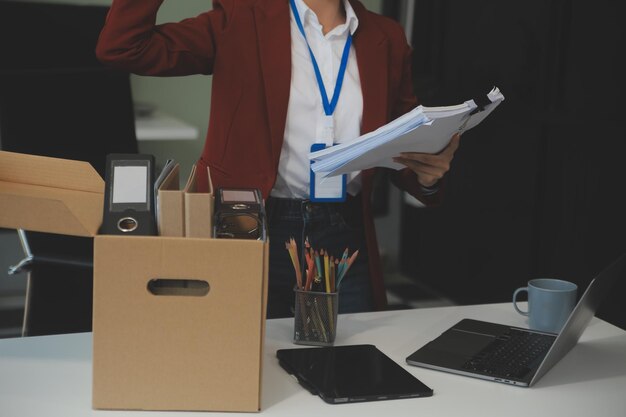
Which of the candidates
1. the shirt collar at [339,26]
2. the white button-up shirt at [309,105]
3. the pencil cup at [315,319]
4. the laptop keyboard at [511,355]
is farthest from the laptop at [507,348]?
the shirt collar at [339,26]

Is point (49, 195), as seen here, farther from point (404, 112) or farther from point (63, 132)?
point (63, 132)

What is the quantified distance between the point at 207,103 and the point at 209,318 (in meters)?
2.40

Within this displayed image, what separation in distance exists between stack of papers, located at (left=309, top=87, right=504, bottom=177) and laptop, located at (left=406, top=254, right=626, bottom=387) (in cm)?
36

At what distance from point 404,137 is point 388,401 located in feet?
1.53

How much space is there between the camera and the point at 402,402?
131cm

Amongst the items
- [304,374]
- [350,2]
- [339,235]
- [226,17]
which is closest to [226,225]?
[304,374]

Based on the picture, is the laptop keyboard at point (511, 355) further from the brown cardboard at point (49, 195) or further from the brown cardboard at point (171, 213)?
the brown cardboard at point (49, 195)

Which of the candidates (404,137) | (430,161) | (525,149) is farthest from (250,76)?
(525,149)

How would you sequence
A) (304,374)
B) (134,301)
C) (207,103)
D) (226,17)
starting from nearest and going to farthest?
1. (134,301)
2. (304,374)
3. (226,17)
4. (207,103)

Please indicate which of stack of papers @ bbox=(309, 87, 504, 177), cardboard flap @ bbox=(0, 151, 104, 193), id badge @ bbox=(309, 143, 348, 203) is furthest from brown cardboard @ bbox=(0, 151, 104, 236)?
id badge @ bbox=(309, 143, 348, 203)

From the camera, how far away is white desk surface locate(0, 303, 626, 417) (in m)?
1.28

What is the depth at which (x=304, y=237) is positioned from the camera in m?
2.01

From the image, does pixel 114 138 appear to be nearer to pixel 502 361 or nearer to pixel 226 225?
pixel 226 225

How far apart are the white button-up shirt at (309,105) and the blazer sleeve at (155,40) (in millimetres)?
205
